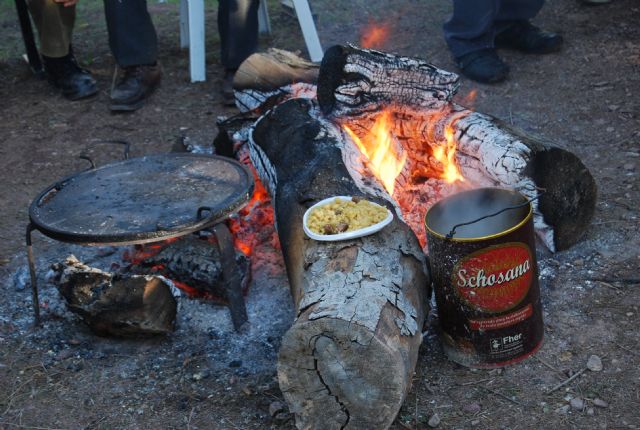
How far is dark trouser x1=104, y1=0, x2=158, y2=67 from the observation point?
5086 millimetres

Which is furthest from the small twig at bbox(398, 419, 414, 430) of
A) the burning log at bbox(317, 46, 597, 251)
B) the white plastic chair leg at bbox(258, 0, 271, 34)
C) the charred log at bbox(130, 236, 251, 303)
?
the white plastic chair leg at bbox(258, 0, 271, 34)

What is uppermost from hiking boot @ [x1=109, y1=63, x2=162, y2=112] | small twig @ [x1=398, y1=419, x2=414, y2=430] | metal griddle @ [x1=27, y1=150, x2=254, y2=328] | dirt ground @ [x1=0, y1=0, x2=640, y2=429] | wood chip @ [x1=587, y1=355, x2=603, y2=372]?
metal griddle @ [x1=27, y1=150, x2=254, y2=328]

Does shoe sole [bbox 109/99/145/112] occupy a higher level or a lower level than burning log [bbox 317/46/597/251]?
lower

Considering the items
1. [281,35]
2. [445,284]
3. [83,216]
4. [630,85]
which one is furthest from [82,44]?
[445,284]

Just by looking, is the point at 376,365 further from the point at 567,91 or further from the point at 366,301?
the point at 567,91

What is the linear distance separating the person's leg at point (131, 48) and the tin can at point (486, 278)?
10.4 ft

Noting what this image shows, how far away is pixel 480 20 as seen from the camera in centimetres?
510

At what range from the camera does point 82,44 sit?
6359 millimetres

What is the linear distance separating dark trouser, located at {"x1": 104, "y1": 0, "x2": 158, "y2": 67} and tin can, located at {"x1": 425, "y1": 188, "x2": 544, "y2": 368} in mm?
3203

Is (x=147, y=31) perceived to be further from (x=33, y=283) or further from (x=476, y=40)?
(x=33, y=283)

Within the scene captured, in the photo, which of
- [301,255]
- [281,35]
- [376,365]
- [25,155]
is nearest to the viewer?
[376,365]

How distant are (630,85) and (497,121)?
190 centimetres

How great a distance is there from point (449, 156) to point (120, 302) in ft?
5.33

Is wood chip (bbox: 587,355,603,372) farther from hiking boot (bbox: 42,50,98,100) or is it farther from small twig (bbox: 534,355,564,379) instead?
hiking boot (bbox: 42,50,98,100)
